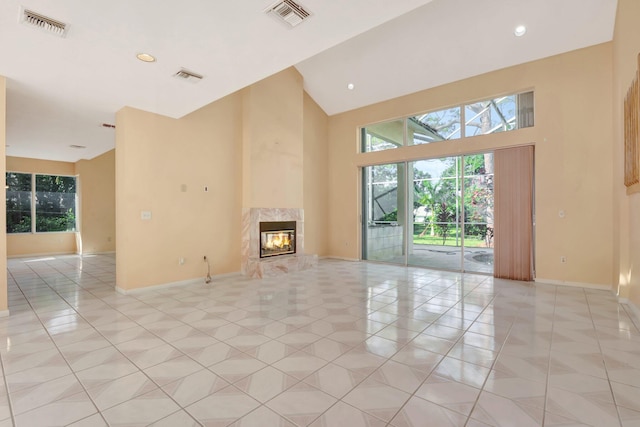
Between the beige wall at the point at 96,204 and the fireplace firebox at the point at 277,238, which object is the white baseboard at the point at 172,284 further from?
the beige wall at the point at 96,204

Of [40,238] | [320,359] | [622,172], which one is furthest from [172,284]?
[40,238]

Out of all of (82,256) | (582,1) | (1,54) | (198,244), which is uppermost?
(582,1)

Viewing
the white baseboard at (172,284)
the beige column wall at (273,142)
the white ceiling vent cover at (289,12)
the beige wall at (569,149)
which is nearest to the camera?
the white ceiling vent cover at (289,12)

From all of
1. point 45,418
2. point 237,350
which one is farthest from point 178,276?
point 45,418

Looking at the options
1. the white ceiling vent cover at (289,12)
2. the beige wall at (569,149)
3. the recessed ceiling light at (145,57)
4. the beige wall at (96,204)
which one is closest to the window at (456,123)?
the beige wall at (569,149)

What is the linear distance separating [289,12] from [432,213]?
5.51 m

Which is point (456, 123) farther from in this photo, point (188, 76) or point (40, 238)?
point (40, 238)

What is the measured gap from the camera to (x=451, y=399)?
6.63ft

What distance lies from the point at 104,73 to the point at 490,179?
21.8 feet

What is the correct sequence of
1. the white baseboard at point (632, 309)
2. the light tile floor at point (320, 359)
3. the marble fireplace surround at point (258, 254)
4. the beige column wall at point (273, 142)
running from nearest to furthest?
the light tile floor at point (320, 359)
the white baseboard at point (632, 309)
the marble fireplace surround at point (258, 254)
the beige column wall at point (273, 142)

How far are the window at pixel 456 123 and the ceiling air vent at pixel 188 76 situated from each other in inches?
192

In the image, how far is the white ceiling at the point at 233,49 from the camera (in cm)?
261

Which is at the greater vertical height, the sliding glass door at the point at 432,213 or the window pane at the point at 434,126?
the window pane at the point at 434,126

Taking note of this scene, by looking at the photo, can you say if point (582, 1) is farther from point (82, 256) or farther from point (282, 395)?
point (82, 256)
